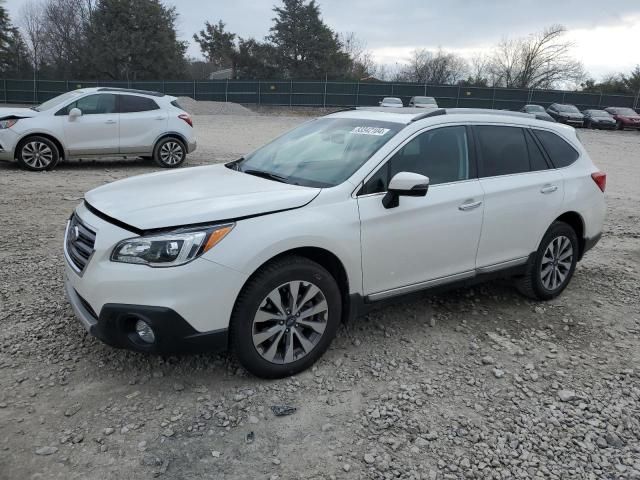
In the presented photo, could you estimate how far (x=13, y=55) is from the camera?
4844cm

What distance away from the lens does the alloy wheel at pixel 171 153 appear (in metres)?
11.6

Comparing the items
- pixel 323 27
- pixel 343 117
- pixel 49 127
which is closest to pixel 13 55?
pixel 323 27

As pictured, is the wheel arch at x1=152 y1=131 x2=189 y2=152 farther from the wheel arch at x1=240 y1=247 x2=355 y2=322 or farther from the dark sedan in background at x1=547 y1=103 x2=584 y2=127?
the dark sedan in background at x1=547 y1=103 x2=584 y2=127

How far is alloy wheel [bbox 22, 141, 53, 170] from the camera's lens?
10.2 meters

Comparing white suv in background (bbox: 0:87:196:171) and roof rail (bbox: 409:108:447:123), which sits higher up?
roof rail (bbox: 409:108:447:123)

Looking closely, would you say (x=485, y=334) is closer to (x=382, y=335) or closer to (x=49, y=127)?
(x=382, y=335)

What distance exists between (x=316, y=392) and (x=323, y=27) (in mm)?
55861

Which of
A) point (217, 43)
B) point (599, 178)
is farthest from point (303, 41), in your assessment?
point (599, 178)

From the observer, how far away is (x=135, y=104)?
11.1 meters

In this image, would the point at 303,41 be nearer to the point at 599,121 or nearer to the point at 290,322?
the point at 599,121

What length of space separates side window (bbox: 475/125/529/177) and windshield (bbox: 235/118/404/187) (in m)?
0.83

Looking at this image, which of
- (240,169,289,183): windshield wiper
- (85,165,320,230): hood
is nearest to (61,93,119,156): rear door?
(85,165,320,230): hood

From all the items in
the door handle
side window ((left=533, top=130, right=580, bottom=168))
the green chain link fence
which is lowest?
the door handle

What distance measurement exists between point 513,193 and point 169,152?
8.80m
